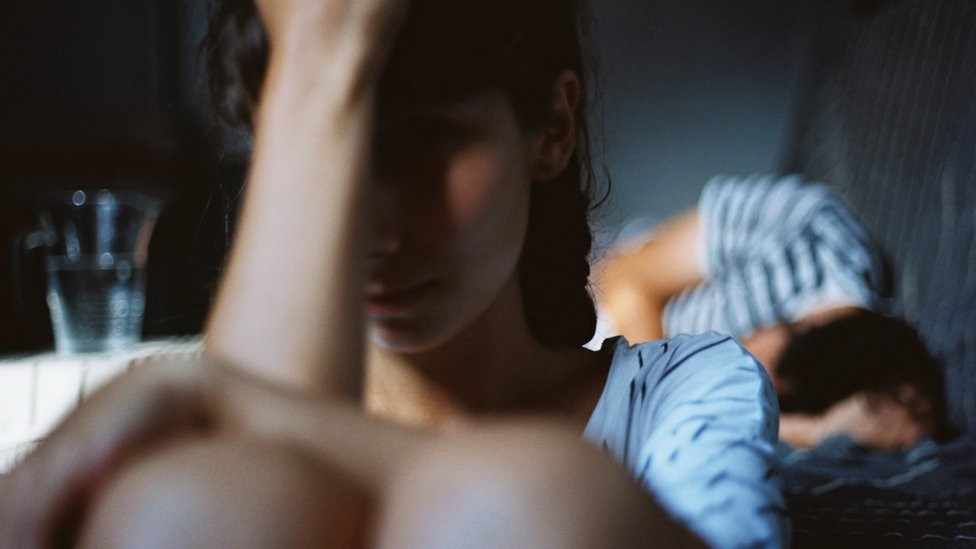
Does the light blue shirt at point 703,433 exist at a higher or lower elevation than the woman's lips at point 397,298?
lower

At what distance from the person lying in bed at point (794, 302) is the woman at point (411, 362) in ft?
1.04

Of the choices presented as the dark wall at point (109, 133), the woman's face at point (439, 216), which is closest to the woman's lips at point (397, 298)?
the woman's face at point (439, 216)

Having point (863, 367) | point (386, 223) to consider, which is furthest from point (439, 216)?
point (863, 367)

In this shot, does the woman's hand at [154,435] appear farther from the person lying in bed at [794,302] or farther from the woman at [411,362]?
the person lying in bed at [794,302]

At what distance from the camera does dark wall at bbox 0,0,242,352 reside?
1.05 meters

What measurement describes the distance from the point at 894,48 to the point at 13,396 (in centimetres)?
98

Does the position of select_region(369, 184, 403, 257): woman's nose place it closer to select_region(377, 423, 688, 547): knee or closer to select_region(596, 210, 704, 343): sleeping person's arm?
select_region(377, 423, 688, 547): knee

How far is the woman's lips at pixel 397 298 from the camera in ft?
1.31

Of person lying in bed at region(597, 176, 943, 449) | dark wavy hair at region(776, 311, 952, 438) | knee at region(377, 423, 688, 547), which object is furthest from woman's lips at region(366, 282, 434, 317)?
dark wavy hair at region(776, 311, 952, 438)

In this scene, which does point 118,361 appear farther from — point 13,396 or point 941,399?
point 941,399

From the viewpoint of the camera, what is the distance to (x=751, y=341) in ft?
2.94

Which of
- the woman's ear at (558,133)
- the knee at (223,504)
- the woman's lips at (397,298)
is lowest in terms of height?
the woman's lips at (397,298)

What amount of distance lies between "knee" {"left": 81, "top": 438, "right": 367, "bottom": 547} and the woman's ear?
1.04 ft

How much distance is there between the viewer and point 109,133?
1094 mm
